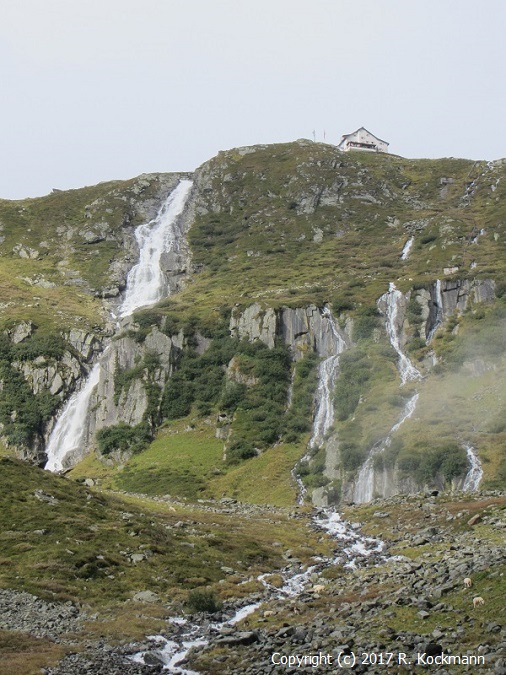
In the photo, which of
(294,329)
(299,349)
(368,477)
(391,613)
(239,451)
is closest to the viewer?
(391,613)

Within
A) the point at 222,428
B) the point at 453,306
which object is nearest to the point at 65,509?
the point at 222,428

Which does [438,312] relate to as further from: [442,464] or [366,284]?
[442,464]

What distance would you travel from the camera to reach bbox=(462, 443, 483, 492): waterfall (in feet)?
248

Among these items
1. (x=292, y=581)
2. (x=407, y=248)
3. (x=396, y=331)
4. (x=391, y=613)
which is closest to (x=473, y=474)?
(x=292, y=581)

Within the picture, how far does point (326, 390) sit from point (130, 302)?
67.2 metres

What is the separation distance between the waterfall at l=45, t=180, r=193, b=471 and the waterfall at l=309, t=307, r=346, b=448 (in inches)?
→ 1511

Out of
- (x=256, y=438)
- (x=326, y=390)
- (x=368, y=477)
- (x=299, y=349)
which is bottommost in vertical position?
(x=368, y=477)

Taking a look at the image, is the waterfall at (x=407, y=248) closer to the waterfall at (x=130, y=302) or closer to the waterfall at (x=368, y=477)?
the waterfall at (x=130, y=302)

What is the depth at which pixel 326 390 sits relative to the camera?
360 ft

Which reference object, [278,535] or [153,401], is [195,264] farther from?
[278,535]

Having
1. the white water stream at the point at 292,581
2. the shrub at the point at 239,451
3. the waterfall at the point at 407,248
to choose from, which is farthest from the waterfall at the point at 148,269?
the white water stream at the point at 292,581

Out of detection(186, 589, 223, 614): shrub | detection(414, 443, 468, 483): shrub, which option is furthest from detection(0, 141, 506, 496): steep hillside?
detection(186, 589, 223, 614): shrub

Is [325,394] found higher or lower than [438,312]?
lower

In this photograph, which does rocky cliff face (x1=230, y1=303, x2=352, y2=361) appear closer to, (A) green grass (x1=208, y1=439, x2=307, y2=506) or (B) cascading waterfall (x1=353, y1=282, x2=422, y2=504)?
(B) cascading waterfall (x1=353, y1=282, x2=422, y2=504)
